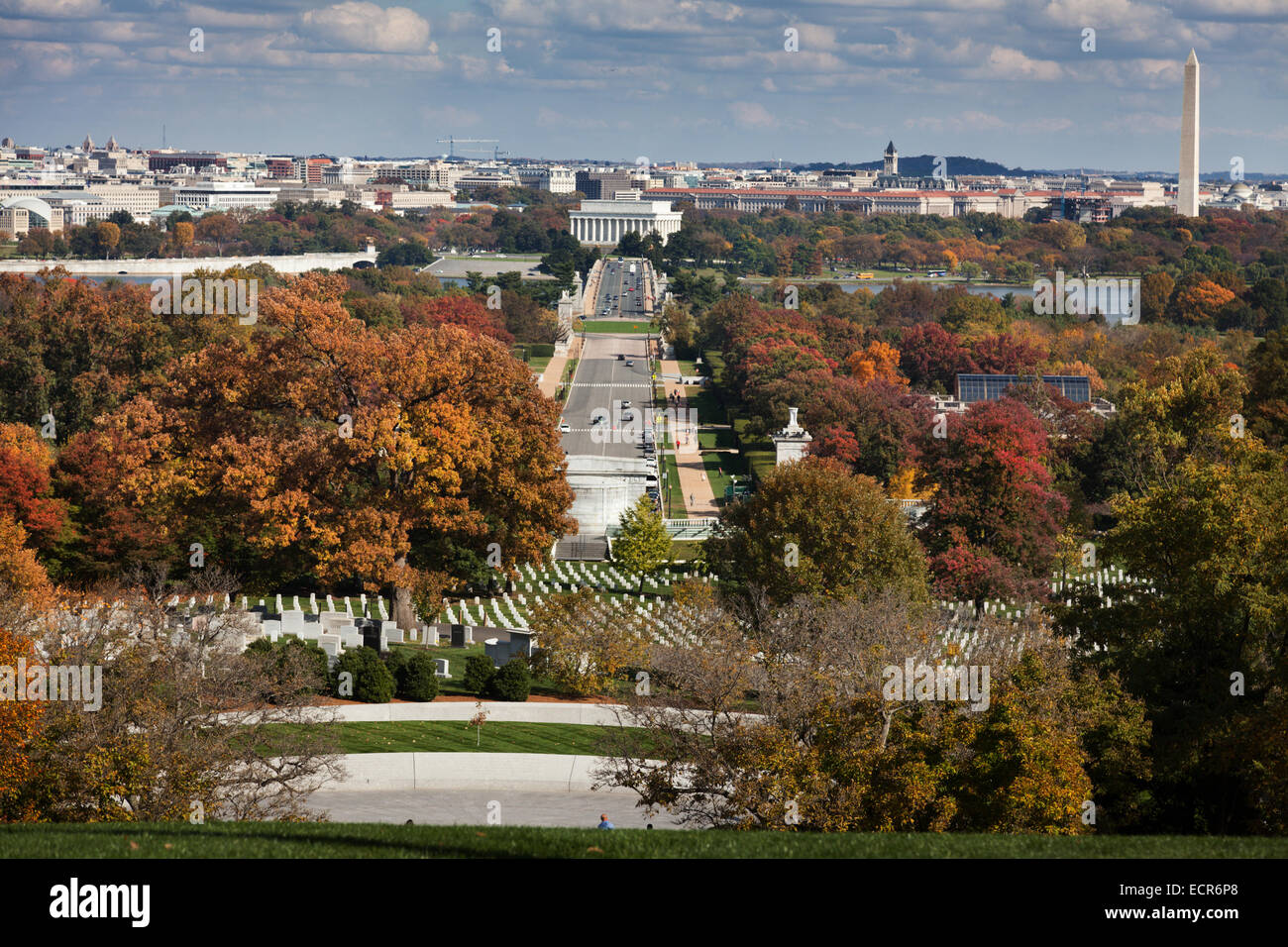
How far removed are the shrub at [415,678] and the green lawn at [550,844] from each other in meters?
14.0

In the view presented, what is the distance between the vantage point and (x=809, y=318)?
290ft

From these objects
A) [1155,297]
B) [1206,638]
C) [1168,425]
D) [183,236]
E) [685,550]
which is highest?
[183,236]

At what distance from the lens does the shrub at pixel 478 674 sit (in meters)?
28.6

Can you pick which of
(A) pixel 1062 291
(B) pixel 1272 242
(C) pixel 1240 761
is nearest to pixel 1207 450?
(C) pixel 1240 761

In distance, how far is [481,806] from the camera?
24.4 meters

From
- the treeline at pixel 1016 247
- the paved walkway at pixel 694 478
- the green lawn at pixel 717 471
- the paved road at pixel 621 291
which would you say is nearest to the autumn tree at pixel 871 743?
the paved walkway at pixel 694 478

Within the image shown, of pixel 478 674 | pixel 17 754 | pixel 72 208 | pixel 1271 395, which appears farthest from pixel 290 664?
pixel 72 208

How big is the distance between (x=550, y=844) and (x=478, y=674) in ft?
54.4

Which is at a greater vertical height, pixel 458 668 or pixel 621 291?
pixel 621 291

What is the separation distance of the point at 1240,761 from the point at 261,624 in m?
19.5

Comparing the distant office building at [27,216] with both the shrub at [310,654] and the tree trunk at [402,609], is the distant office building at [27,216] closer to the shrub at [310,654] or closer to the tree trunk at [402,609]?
the tree trunk at [402,609]

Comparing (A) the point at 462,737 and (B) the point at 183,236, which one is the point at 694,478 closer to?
(A) the point at 462,737

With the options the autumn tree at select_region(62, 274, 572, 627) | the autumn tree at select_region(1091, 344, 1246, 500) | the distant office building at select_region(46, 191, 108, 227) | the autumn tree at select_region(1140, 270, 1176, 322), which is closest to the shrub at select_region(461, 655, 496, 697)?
the autumn tree at select_region(62, 274, 572, 627)

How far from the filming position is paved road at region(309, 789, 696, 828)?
23109 mm
